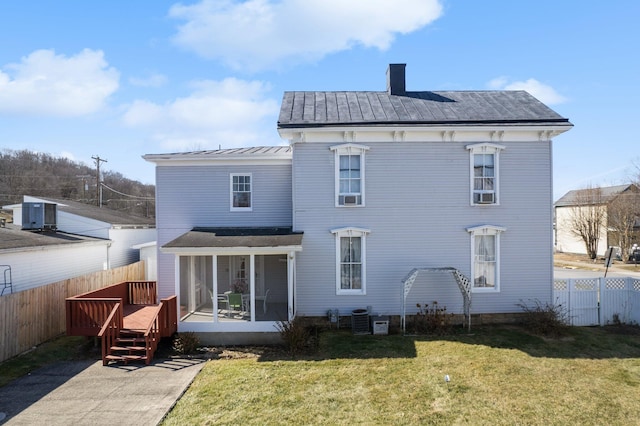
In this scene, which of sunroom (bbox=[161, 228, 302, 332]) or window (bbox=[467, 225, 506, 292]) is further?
window (bbox=[467, 225, 506, 292])

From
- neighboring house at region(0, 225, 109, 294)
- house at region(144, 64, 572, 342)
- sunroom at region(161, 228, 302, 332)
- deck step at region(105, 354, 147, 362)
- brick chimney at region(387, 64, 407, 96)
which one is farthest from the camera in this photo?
brick chimney at region(387, 64, 407, 96)

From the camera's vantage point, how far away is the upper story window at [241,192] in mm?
13719

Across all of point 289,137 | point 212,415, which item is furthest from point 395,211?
→ point 212,415

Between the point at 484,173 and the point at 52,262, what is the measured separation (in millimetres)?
16731

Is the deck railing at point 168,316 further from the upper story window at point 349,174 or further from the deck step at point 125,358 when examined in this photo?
the upper story window at point 349,174

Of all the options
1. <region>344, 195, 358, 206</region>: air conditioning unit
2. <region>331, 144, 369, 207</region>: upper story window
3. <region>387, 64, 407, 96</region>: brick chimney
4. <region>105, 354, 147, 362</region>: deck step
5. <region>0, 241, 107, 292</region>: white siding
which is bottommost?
<region>105, 354, 147, 362</region>: deck step

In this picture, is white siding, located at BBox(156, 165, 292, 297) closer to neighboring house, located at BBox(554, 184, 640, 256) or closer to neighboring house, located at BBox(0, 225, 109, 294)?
neighboring house, located at BBox(0, 225, 109, 294)

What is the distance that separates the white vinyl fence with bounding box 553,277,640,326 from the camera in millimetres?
12836

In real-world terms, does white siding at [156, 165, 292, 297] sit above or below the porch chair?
above

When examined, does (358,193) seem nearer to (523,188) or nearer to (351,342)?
(351,342)

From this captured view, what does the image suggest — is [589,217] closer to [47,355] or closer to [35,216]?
[47,355]

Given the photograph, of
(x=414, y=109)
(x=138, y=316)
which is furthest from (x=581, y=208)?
(x=138, y=316)

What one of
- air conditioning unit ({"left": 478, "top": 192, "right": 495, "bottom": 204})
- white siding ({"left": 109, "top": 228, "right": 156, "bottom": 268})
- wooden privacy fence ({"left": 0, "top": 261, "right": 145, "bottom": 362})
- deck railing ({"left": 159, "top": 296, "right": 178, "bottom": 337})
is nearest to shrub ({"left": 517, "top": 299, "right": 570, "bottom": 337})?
air conditioning unit ({"left": 478, "top": 192, "right": 495, "bottom": 204})

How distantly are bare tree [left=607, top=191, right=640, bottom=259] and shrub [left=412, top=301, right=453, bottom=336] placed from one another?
104 ft
